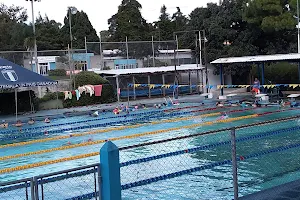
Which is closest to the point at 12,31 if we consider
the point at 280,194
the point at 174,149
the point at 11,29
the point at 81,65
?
the point at 11,29

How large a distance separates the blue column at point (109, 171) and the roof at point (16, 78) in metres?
18.4

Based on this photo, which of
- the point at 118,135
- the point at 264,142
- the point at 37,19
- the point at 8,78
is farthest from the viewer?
the point at 37,19

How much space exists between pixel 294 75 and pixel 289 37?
150 inches

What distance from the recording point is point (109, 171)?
5.16 m

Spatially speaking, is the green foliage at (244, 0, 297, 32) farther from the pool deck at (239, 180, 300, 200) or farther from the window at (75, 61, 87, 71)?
the pool deck at (239, 180, 300, 200)

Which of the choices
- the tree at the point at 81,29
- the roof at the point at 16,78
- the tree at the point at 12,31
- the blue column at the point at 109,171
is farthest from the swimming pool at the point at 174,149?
the tree at the point at 81,29

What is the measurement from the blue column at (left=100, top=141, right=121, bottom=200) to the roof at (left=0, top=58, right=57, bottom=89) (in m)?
18.4

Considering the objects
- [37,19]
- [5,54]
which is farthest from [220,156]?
[37,19]

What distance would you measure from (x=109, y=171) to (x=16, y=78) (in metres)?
19.3

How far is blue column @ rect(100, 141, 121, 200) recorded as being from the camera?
516 centimetres

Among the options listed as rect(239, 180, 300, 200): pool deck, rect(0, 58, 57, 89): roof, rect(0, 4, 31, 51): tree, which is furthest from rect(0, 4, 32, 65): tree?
rect(239, 180, 300, 200): pool deck

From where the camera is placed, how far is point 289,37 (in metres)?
→ 38.2

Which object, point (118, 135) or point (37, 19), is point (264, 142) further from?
point (37, 19)

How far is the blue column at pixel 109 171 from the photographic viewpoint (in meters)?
5.16
